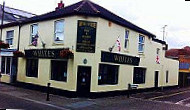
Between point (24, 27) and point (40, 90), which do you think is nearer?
point (40, 90)

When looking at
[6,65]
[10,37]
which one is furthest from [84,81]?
[10,37]

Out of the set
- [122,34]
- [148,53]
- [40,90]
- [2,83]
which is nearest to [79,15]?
Result: [122,34]

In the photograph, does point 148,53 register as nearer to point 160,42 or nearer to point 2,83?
point 160,42

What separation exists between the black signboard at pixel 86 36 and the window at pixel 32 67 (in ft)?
16.1

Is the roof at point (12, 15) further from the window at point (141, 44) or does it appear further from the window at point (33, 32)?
the window at point (141, 44)

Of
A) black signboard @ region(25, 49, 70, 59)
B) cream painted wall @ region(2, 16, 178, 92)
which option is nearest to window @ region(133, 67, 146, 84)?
cream painted wall @ region(2, 16, 178, 92)

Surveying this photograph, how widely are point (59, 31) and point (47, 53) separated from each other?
182 cm

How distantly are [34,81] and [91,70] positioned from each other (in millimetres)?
5131

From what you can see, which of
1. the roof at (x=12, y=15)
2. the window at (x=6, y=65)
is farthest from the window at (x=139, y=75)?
the roof at (x=12, y=15)

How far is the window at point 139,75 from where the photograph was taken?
21500mm

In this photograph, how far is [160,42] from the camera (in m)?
25.9

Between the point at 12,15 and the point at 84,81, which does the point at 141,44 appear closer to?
the point at 84,81

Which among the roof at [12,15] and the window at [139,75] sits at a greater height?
the roof at [12,15]

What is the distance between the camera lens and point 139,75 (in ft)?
72.6
